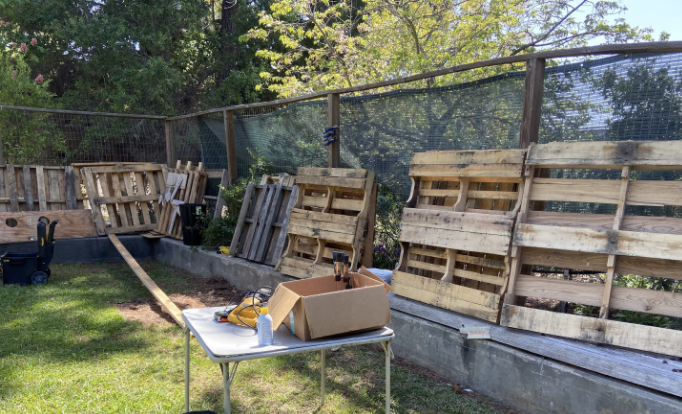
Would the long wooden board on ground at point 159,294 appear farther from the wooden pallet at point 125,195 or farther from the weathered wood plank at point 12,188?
the weathered wood plank at point 12,188

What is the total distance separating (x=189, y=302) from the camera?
19.5ft

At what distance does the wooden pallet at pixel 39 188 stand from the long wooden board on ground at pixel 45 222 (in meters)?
0.32

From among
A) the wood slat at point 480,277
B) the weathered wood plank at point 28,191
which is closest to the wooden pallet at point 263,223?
the wood slat at point 480,277

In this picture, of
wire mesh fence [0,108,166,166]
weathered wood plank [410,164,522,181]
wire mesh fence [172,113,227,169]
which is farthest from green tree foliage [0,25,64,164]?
weathered wood plank [410,164,522,181]

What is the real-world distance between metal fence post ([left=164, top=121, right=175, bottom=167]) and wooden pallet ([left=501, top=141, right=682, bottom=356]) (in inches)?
301

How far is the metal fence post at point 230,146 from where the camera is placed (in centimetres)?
770

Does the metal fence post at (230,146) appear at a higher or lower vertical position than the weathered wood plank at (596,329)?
higher

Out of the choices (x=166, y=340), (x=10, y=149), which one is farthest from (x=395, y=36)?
(x=166, y=340)

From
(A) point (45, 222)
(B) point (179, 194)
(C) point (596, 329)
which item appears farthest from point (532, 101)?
(A) point (45, 222)

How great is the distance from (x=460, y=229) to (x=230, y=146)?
4833mm

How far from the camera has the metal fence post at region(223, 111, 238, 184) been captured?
7.70 metres

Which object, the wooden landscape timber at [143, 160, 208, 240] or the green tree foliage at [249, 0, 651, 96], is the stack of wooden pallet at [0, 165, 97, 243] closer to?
the wooden landscape timber at [143, 160, 208, 240]

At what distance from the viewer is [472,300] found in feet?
12.2

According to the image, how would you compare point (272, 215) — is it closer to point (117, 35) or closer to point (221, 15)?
point (117, 35)
